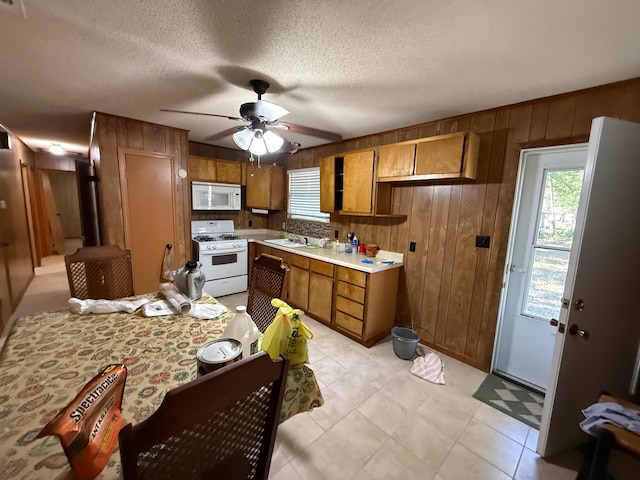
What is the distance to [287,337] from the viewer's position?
39.8 inches

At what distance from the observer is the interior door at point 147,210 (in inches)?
119

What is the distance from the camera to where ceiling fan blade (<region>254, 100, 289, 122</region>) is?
5.77 ft

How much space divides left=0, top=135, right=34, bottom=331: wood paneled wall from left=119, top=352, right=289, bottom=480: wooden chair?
146 inches

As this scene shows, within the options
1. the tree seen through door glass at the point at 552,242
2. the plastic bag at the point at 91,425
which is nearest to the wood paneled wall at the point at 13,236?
the plastic bag at the point at 91,425

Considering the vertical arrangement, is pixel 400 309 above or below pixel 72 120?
below

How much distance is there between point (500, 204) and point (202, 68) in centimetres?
254

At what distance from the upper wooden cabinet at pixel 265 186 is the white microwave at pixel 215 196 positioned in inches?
8.8

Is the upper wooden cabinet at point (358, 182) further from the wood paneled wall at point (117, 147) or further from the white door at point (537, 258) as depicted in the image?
the wood paneled wall at point (117, 147)

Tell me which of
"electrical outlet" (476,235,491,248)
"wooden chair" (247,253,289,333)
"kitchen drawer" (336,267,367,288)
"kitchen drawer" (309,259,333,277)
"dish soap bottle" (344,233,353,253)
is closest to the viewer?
"wooden chair" (247,253,289,333)

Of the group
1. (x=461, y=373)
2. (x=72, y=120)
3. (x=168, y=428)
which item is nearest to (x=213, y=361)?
(x=168, y=428)

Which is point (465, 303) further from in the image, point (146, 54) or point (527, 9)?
point (146, 54)

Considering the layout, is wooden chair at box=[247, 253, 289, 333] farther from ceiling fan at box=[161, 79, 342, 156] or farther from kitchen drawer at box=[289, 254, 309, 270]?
kitchen drawer at box=[289, 254, 309, 270]

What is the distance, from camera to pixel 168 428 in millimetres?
559

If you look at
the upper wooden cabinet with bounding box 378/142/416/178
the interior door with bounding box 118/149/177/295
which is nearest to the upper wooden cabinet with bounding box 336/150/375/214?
the upper wooden cabinet with bounding box 378/142/416/178
